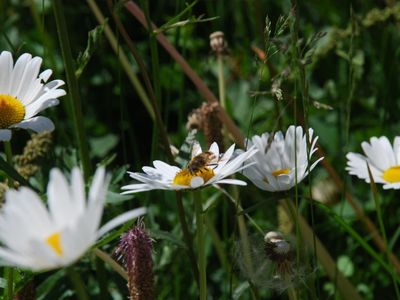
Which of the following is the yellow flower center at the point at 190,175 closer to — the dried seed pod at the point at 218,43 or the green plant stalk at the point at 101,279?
the green plant stalk at the point at 101,279

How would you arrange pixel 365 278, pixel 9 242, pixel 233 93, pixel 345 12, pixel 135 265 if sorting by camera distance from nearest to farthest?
pixel 9 242 < pixel 135 265 < pixel 365 278 < pixel 233 93 < pixel 345 12


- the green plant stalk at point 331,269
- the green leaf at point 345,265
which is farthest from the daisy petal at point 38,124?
the green leaf at point 345,265

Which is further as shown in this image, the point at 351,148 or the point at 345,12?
the point at 345,12

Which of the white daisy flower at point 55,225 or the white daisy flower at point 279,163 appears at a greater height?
the white daisy flower at point 55,225

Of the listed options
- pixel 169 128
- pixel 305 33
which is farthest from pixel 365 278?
pixel 169 128

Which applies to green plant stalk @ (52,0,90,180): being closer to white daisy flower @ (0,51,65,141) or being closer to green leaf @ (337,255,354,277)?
white daisy flower @ (0,51,65,141)

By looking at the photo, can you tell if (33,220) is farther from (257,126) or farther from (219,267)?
(257,126)

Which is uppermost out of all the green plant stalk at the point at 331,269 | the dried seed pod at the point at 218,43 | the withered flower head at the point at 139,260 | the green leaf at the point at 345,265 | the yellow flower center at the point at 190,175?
the dried seed pod at the point at 218,43
